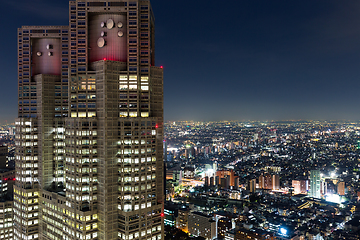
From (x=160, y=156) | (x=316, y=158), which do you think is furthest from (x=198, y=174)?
(x=160, y=156)

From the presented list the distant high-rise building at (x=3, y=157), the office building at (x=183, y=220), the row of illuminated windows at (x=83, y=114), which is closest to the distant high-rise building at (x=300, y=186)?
the office building at (x=183, y=220)

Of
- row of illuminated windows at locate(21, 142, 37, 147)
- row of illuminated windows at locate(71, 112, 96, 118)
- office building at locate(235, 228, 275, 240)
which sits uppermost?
row of illuminated windows at locate(71, 112, 96, 118)

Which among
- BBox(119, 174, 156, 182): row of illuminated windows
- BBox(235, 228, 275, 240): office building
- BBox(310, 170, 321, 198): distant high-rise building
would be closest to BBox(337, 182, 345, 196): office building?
BBox(310, 170, 321, 198): distant high-rise building

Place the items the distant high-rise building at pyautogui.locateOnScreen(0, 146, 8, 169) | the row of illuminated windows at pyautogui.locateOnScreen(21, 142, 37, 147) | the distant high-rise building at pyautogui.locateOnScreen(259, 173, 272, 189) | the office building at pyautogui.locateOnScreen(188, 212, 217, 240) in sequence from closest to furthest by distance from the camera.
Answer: the row of illuminated windows at pyautogui.locateOnScreen(21, 142, 37, 147)
the office building at pyautogui.locateOnScreen(188, 212, 217, 240)
the distant high-rise building at pyautogui.locateOnScreen(0, 146, 8, 169)
the distant high-rise building at pyautogui.locateOnScreen(259, 173, 272, 189)

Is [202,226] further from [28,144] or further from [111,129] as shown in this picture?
[111,129]

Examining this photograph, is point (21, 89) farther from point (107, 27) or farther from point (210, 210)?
point (210, 210)

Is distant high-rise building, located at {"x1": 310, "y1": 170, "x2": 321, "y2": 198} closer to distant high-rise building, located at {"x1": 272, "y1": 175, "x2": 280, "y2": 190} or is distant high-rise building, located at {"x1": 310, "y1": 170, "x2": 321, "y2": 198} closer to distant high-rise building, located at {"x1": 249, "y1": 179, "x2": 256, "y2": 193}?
distant high-rise building, located at {"x1": 272, "y1": 175, "x2": 280, "y2": 190}

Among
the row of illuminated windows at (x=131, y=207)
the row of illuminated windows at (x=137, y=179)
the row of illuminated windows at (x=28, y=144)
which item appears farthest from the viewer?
the row of illuminated windows at (x=28, y=144)

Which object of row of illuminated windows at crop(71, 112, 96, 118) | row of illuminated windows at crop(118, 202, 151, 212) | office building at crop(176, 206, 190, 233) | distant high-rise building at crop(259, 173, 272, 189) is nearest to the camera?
row of illuminated windows at crop(118, 202, 151, 212)

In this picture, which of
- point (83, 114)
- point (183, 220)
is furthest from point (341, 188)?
point (83, 114)

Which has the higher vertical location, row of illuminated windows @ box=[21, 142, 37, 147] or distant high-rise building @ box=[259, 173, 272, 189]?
row of illuminated windows @ box=[21, 142, 37, 147]

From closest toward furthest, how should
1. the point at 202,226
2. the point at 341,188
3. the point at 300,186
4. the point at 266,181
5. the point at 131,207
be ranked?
the point at 131,207, the point at 202,226, the point at 341,188, the point at 300,186, the point at 266,181

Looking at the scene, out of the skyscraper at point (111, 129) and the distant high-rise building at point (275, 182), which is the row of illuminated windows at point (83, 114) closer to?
the skyscraper at point (111, 129)
